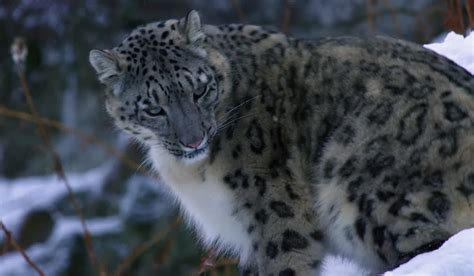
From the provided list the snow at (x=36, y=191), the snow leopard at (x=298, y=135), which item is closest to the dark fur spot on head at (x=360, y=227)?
the snow leopard at (x=298, y=135)

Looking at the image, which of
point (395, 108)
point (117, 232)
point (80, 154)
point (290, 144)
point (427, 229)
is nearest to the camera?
point (427, 229)

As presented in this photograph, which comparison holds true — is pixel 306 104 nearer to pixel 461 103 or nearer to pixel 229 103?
pixel 229 103

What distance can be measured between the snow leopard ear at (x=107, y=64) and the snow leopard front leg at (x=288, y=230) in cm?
92

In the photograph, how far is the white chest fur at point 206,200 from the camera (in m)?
5.18

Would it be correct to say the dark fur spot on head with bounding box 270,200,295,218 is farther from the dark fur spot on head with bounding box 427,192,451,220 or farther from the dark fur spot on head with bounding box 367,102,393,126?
the dark fur spot on head with bounding box 427,192,451,220

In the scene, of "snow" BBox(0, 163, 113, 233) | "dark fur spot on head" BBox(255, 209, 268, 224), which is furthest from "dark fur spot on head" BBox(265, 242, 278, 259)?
"snow" BBox(0, 163, 113, 233)

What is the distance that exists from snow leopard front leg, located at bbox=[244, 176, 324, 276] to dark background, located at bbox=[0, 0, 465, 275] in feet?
17.1

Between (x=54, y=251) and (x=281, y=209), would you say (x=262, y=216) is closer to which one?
(x=281, y=209)

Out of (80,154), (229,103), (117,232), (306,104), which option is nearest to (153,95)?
(229,103)

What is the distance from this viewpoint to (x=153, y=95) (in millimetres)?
5105

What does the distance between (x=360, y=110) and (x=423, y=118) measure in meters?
0.36

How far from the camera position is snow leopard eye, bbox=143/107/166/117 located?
16.8ft

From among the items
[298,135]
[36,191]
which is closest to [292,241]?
[298,135]

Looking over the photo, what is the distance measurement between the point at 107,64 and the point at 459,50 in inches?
89.7
